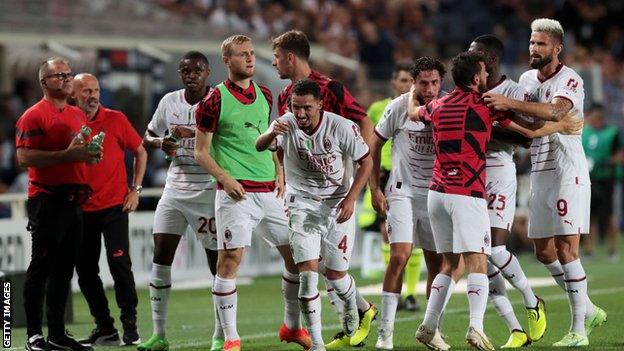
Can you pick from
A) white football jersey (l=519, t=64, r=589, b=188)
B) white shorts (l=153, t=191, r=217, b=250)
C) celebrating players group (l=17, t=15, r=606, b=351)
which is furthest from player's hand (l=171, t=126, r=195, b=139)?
white football jersey (l=519, t=64, r=589, b=188)

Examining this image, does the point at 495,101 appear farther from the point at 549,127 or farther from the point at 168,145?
the point at 168,145

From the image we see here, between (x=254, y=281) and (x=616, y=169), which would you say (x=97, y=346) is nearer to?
(x=254, y=281)

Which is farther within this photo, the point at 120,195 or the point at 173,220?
the point at 120,195

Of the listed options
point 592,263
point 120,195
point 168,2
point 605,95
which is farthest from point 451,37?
point 120,195

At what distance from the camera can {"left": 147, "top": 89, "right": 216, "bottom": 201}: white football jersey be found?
35.3ft

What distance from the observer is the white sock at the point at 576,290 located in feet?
34.5

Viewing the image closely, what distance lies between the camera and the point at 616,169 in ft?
71.1

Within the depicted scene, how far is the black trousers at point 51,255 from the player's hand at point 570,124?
3.63 meters

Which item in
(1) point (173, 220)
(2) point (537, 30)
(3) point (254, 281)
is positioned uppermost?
(2) point (537, 30)

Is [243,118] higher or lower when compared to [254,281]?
higher

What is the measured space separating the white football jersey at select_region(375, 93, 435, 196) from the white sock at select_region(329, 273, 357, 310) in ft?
3.02

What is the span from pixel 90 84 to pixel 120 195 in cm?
95

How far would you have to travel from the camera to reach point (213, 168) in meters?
9.90

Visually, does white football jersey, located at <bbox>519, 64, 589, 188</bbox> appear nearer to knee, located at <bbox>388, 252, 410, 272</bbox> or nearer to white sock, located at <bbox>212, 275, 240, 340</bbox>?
knee, located at <bbox>388, 252, 410, 272</bbox>
